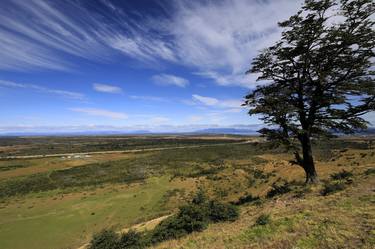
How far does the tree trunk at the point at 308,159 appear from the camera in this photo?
50.6 ft

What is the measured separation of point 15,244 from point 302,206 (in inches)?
877

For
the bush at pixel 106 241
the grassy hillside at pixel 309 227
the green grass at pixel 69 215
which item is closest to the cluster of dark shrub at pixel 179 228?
the bush at pixel 106 241

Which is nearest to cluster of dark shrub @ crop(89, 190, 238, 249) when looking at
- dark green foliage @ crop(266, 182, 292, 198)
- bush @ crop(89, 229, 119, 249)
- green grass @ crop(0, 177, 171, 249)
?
bush @ crop(89, 229, 119, 249)

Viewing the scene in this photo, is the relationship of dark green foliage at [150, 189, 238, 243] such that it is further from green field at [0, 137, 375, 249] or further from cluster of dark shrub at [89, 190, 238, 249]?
green field at [0, 137, 375, 249]

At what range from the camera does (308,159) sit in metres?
15.8

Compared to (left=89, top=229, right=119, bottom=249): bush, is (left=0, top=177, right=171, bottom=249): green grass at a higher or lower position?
lower

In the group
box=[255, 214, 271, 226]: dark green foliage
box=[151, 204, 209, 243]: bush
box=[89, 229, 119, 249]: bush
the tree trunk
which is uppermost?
the tree trunk

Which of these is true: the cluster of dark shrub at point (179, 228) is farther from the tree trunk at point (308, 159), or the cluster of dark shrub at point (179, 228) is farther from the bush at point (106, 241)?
the tree trunk at point (308, 159)

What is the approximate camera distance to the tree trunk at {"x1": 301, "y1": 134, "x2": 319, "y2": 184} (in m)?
15.4

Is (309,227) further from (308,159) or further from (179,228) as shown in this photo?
(308,159)

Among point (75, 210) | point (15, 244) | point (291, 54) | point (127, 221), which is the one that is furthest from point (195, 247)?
point (75, 210)

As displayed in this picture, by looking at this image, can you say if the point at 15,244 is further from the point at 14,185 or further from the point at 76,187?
the point at 14,185

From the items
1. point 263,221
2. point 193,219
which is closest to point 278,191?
point 193,219

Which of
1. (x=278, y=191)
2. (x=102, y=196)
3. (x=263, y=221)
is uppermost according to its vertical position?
(x=263, y=221)
